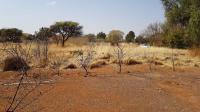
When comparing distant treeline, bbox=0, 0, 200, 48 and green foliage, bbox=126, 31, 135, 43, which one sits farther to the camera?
green foliage, bbox=126, 31, 135, 43

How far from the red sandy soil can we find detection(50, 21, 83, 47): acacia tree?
119ft

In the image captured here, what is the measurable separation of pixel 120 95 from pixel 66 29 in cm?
4149

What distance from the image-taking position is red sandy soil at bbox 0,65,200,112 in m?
10.2

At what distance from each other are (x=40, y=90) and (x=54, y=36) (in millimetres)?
39188

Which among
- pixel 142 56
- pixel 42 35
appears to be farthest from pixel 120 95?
pixel 42 35

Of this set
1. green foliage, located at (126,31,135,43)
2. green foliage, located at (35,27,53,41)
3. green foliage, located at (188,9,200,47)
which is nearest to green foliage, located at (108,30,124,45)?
green foliage, located at (126,31,135,43)

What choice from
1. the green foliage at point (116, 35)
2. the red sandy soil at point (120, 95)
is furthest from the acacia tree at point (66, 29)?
the red sandy soil at point (120, 95)

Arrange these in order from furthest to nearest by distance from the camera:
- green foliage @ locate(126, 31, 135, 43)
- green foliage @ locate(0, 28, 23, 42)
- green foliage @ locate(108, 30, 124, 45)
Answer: green foliage @ locate(126, 31, 135, 43) → green foliage @ locate(108, 30, 124, 45) → green foliage @ locate(0, 28, 23, 42)

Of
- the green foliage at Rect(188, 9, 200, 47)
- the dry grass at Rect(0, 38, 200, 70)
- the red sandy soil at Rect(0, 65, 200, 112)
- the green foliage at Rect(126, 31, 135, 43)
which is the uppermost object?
the green foliage at Rect(188, 9, 200, 47)

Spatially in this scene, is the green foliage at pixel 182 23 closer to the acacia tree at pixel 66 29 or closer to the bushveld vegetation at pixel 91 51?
the bushveld vegetation at pixel 91 51

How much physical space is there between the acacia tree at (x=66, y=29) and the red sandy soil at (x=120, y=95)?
119 feet

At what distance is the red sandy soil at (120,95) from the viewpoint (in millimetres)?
10156

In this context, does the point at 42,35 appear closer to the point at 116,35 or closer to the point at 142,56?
the point at 142,56

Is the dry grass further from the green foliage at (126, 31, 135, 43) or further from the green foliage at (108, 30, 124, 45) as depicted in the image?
the green foliage at (126, 31, 135, 43)
